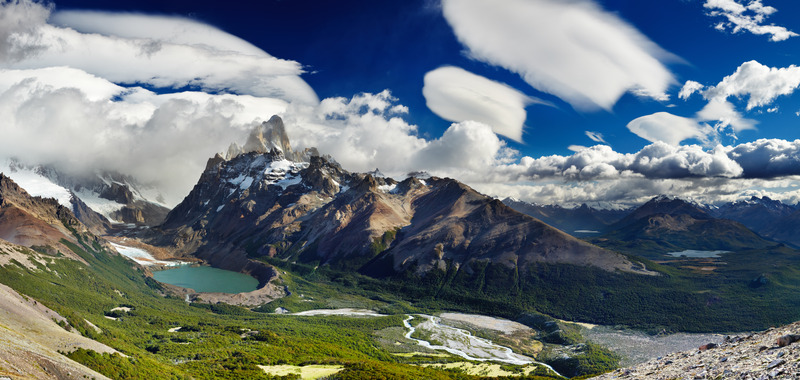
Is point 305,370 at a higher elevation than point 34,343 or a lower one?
lower

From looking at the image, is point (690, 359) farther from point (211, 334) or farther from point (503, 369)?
point (211, 334)

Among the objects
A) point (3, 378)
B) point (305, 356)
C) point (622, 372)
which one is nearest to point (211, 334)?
point (305, 356)

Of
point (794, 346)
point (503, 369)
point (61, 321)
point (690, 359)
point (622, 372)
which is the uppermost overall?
point (794, 346)

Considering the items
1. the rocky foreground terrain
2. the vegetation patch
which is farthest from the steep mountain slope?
the rocky foreground terrain

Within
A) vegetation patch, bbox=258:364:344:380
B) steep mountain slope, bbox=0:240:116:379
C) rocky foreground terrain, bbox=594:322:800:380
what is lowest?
vegetation patch, bbox=258:364:344:380

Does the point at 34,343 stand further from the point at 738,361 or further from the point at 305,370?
the point at 738,361

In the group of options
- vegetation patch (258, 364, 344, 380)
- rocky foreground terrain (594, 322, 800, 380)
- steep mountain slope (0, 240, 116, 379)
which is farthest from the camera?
vegetation patch (258, 364, 344, 380)

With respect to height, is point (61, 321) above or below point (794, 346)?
below

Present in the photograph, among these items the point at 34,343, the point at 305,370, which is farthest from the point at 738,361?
the point at 34,343

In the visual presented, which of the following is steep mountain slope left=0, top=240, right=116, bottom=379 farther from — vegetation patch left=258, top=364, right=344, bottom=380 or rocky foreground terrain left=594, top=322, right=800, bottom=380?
rocky foreground terrain left=594, top=322, right=800, bottom=380
